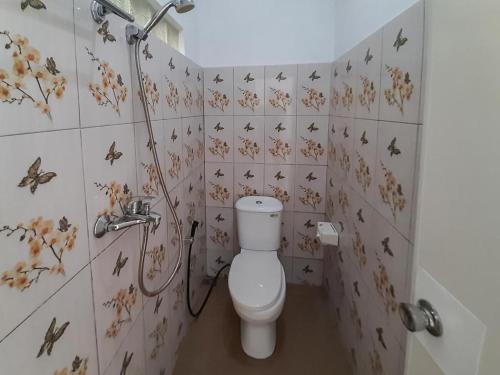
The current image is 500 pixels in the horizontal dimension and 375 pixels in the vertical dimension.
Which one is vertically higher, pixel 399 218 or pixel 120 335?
pixel 399 218

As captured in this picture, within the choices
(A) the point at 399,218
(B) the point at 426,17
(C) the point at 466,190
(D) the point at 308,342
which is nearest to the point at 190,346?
(D) the point at 308,342

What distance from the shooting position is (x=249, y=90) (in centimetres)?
220

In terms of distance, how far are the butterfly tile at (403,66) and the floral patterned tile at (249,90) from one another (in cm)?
112

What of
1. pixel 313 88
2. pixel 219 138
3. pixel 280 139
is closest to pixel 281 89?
pixel 313 88

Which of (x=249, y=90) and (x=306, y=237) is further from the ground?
(x=249, y=90)

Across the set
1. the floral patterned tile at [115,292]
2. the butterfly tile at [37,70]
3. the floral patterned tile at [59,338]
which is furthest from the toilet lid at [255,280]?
the butterfly tile at [37,70]

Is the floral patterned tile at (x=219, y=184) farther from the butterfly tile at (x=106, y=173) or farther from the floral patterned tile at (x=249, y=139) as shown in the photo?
the butterfly tile at (x=106, y=173)

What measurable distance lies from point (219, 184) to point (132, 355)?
1.38 m

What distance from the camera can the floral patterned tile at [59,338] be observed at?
638mm

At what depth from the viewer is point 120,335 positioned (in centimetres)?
108

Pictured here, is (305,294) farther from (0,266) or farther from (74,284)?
(0,266)

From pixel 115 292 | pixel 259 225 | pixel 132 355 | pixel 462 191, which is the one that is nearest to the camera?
pixel 462 191

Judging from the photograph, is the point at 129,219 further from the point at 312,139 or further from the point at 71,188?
the point at 312,139

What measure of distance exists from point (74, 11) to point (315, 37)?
1.69 m
